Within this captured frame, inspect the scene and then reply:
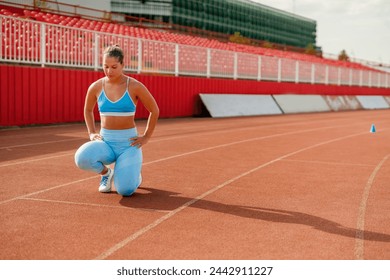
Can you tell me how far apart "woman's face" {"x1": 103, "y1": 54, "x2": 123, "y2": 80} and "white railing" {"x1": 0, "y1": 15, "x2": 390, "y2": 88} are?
8.97m

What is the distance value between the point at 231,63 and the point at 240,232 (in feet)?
67.6

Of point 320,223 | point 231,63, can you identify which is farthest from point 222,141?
point 231,63

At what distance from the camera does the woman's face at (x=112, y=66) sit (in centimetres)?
545

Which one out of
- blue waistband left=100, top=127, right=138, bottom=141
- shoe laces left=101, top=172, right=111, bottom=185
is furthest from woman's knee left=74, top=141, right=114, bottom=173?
shoe laces left=101, top=172, right=111, bottom=185

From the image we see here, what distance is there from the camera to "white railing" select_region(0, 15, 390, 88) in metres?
14.0

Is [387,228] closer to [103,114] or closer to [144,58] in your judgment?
[103,114]

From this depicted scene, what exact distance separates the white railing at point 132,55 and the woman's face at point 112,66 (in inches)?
353

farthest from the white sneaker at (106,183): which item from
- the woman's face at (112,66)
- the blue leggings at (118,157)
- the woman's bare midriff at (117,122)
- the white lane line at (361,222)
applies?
the white lane line at (361,222)

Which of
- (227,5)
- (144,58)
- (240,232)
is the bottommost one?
(240,232)

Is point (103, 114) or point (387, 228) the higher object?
point (103, 114)

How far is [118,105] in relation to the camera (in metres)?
5.78

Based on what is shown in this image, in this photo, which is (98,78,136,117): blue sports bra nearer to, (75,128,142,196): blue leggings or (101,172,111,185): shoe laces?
(75,128,142,196): blue leggings

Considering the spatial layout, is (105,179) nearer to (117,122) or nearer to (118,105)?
(117,122)

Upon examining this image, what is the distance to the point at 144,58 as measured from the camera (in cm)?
1889
